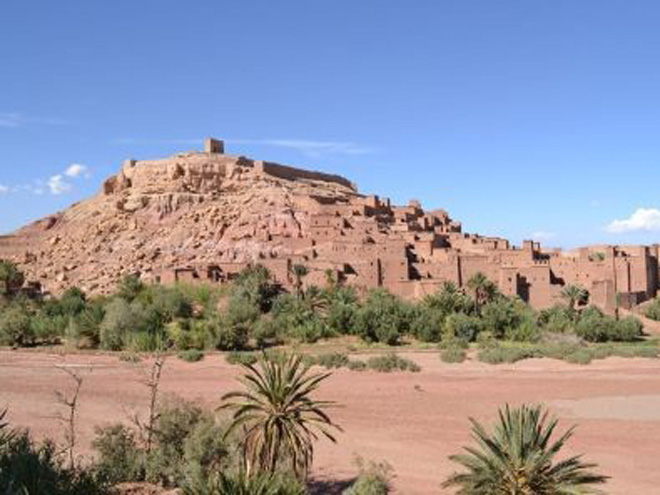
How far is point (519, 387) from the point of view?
26578 millimetres

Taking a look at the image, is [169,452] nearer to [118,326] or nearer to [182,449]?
[182,449]

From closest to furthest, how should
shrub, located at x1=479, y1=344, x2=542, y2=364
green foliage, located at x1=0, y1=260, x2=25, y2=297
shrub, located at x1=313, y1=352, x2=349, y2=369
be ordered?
1. shrub, located at x1=313, y1=352, x2=349, y2=369
2. shrub, located at x1=479, y1=344, x2=542, y2=364
3. green foliage, located at x1=0, y1=260, x2=25, y2=297

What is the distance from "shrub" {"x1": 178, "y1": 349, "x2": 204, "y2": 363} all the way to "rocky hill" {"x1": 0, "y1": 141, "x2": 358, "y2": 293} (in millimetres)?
13842

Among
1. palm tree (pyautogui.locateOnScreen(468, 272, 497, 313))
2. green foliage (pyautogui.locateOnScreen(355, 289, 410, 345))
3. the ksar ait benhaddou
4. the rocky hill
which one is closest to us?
green foliage (pyautogui.locateOnScreen(355, 289, 410, 345))

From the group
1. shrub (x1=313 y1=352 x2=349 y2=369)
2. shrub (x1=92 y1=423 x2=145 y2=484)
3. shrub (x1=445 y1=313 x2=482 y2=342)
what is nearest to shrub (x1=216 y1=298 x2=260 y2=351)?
shrub (x1=313 y1=352 x2=349 y2=369)

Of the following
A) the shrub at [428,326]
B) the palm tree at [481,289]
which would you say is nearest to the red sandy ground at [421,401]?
the shrub at [428,326]

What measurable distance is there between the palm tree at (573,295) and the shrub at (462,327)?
6.19 meters

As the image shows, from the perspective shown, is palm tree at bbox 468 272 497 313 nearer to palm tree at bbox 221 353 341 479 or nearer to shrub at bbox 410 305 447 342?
shrub at bbox 410 305 447 342

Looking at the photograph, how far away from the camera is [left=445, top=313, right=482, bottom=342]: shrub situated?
36625 mm

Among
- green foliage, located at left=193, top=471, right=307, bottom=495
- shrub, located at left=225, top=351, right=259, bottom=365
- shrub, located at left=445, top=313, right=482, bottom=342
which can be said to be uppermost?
shrub, located at left=445, top=313, right=482, bottom=342

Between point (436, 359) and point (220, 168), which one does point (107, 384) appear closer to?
point (436, 359)

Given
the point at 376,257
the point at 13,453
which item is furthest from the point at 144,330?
the point at 13,453

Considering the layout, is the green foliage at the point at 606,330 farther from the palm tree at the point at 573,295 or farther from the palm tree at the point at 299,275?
the palm tree at the point at 299,275

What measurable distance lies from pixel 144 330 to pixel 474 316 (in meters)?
16.9
